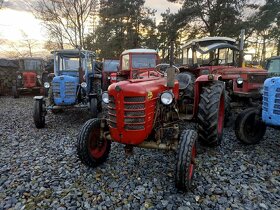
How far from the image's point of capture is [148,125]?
10.5 feet

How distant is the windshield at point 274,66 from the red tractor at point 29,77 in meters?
10.7

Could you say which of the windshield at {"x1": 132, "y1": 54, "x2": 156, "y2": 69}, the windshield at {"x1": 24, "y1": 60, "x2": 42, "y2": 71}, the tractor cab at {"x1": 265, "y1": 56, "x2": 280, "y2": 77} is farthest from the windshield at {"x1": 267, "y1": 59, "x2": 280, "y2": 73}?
the windshield at {"x1": 24, "y1": 60, "x2": 42, "y2": 71}

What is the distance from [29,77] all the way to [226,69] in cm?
1033

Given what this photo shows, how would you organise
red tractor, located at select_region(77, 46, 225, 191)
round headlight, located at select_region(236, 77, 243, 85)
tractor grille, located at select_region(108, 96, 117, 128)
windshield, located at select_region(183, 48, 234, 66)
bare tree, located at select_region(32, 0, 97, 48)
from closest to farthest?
red tractor, located at select_region(77, 46, 225, 191)
tractor grille, located at select_region(108, 96, 117, 128)
round headlight, located at select_region(236, 77, 243, 85)
windshield, located at select_region(183, 48, 234, 66)
bare tree, located at select_region(32, 0, 97, 48)

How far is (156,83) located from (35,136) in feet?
11.4

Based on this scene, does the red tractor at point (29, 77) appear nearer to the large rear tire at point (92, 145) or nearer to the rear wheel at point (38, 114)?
the rear wheel at point (38, 114)

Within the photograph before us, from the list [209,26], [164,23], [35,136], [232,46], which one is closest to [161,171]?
[35,136]

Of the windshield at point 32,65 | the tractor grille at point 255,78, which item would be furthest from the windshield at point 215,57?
the windshield at point 32,65

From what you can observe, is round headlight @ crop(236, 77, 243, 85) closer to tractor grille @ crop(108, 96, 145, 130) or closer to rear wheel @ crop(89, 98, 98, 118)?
rear wheel @ crop(89, 98, 98, 118)

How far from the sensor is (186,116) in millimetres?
4430

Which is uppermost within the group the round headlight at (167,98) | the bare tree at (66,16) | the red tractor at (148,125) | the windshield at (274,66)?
the bare tree at (66,16)

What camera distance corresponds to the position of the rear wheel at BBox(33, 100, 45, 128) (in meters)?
6.11

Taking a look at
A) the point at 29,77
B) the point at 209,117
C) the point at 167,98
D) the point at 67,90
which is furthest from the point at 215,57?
the point at 29,77

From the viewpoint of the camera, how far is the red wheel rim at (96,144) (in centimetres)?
363
